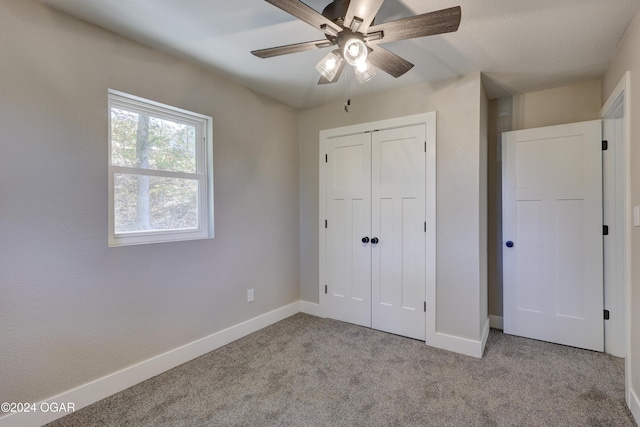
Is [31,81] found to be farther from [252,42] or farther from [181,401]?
[181,401]

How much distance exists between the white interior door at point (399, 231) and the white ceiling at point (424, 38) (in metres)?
0.61

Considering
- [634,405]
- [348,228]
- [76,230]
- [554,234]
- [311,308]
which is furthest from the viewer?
[311,308]

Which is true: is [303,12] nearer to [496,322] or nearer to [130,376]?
[130,376]

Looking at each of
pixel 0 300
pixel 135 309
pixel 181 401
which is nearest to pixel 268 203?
pixel 135 309

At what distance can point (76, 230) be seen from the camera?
1.90 metres

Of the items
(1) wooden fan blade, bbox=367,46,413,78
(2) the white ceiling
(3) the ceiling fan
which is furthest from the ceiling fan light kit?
(2) the white ceiling

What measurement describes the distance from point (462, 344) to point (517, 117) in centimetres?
224

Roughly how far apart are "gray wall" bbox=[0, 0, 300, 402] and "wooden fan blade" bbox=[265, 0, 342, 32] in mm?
1426

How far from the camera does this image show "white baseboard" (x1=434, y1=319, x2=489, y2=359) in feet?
8.35

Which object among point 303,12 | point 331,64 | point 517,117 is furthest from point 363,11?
point 517,117

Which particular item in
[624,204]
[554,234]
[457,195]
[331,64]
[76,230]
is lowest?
[554,234]

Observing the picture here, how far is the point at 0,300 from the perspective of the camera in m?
1.64

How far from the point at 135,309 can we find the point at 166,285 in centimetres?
26

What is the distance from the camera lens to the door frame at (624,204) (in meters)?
1.90
